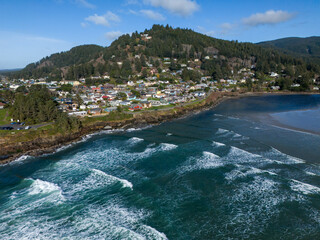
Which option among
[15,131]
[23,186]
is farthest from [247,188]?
[15,131]

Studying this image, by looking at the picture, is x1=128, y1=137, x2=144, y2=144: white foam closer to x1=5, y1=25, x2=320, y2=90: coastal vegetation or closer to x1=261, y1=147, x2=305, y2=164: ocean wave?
x1=261, y1=147, x2=305, y2=164: ocean wave

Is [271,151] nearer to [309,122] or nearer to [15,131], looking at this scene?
[309,122]

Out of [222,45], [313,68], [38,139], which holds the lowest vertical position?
[38,139]

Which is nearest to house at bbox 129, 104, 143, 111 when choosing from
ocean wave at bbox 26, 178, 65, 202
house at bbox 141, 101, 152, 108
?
house at bbox 141, 101, 152, 108

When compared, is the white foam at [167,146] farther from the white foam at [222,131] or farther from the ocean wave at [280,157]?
the ocean wave at [280,157]

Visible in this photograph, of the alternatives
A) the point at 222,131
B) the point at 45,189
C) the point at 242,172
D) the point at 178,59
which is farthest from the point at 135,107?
the point at 178,59

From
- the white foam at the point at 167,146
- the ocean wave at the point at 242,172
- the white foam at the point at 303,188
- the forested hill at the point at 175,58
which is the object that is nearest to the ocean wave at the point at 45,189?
the white foam at the point at 167,146
